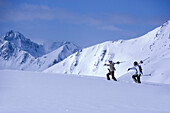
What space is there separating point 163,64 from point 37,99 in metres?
54.7

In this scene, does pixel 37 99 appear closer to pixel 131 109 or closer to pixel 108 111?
pixel 108 111

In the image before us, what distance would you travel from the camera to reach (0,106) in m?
6.85

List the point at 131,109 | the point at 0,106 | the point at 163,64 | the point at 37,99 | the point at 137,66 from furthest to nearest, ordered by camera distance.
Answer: the point at 163,64 < the point at 137,66 < the point at 37,99 < the point at 131,109 < the point at 0,106

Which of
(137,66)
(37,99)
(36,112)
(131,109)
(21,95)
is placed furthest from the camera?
(137,66)

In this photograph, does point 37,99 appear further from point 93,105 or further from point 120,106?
point 120,106

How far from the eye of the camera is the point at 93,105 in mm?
7805

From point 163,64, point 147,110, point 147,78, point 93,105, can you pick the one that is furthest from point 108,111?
point 163,64

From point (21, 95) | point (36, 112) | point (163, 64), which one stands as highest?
point (163, 64)

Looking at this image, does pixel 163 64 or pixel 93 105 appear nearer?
pixel 93 105

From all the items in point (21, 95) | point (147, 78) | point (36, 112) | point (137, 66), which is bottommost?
point (36, 112)

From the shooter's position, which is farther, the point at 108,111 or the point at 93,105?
the point at 93,105

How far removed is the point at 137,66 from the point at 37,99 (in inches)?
473

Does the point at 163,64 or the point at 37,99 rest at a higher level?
the point at 163,64

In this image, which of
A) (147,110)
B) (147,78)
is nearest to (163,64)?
(147,78)
